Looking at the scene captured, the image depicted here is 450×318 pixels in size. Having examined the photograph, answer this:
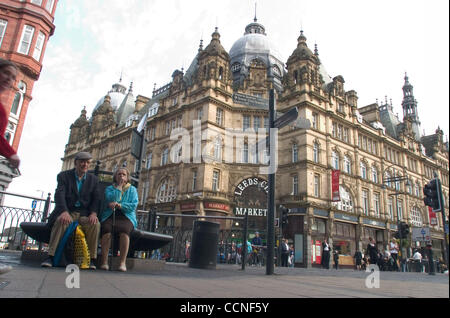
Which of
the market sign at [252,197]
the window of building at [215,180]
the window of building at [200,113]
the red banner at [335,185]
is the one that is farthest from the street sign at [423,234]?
the window of building at [200,113]

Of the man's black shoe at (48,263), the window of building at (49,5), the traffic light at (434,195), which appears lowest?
the man's black shoe at (48,263)

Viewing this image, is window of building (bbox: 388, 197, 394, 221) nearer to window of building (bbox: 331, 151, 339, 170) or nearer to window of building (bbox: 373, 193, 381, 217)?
window of building (bbox: 373, 193, 381, 217)

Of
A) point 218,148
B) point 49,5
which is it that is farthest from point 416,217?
point 49,5

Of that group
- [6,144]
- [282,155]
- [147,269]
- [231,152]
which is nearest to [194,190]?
[231,152]

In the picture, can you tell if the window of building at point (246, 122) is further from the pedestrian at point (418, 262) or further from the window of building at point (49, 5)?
the window of building at point (49, 5)

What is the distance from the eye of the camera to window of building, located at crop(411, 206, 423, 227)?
4271 cm

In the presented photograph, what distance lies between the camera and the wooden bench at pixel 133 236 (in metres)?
5.33

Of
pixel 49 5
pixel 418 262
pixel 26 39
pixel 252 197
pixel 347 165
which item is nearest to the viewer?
pixel 26 39

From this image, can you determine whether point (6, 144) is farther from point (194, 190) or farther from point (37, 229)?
point (194, 190)

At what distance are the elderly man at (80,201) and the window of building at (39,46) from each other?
22289 millimetres

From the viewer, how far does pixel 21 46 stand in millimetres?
22328

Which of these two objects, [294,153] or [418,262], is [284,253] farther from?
[294,153]

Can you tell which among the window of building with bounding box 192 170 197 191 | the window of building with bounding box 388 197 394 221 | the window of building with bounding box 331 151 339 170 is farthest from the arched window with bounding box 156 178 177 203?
the window of building with bounding box 388 197 394 221

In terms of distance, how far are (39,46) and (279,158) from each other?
2294cm
